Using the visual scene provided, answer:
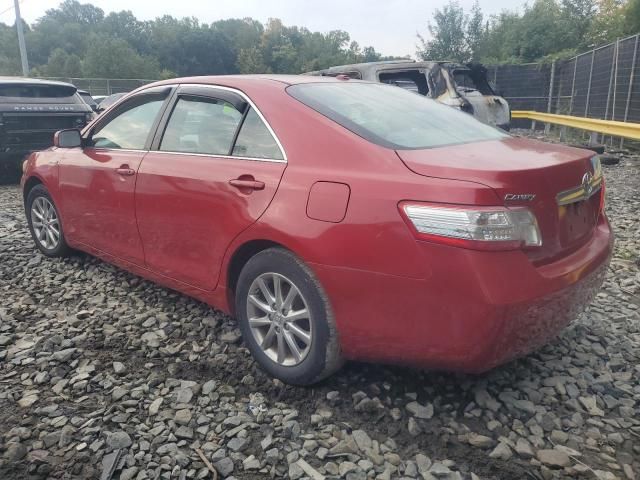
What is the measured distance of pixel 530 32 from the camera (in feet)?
106

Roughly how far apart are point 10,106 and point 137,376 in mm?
6603

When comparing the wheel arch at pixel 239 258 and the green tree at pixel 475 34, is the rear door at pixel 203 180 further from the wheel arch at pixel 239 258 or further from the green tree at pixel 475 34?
the green tree at pixel 475 34

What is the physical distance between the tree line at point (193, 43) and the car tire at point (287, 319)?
60.5m

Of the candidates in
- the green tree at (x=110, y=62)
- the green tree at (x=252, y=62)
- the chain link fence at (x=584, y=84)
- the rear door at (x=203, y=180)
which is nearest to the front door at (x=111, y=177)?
the rear door at (x=203, y=180)

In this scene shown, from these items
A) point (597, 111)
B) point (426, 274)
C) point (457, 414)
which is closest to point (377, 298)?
point (426, 274)

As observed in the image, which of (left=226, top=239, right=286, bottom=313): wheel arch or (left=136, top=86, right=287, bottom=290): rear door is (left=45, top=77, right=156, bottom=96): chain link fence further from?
(left=226, top=239, right=286, bottom=313): wheel arch

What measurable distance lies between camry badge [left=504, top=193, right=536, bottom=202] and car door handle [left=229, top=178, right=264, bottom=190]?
1189mm

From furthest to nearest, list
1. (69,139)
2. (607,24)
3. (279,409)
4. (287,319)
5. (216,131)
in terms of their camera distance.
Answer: (607,24) < (69,139) < (216,131) < (287,319) < (279,409)

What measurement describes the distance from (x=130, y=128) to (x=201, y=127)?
2.79ft

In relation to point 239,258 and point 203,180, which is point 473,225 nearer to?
point 239,258

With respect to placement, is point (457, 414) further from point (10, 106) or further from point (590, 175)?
point (10, 106)

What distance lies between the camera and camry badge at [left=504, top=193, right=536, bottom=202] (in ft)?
7.23

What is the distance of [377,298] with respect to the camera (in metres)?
2.37

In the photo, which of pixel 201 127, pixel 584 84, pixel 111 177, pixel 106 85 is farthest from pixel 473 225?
pixel 106 85
